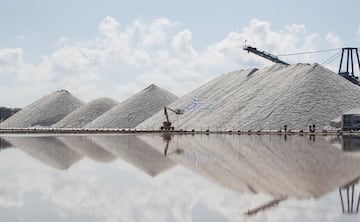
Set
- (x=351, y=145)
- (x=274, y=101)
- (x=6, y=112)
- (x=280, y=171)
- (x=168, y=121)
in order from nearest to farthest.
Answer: (x=280, y=171) < (x=351, y=145) < (x=274, y=101) < (x=168, y=121) < (x=6, y=112)

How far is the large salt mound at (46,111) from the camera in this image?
124m

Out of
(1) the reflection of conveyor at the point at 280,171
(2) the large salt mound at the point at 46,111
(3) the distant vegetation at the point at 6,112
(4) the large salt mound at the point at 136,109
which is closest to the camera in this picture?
(1) the reflection of conveyor at the point at 280,171

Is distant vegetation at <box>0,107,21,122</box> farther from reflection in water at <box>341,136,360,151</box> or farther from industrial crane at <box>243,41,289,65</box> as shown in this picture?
reflection in water at <box>341,136,360,151</box>

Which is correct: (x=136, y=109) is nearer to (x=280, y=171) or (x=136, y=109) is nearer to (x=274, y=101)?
(x=274, y=101)

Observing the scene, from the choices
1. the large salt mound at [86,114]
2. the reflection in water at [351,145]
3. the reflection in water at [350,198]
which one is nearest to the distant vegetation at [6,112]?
the large salt mound at [86,114]

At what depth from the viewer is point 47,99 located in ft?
450

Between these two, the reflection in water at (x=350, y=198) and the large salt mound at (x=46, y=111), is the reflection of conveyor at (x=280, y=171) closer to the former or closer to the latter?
the reflection in water at (x=350, y=198)

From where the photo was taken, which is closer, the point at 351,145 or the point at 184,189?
the point at 184,189

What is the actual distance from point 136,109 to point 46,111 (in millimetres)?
31529

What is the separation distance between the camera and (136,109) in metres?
106

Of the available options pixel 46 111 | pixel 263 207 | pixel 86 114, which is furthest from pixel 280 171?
pixel 46 111

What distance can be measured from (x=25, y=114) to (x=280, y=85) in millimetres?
71776

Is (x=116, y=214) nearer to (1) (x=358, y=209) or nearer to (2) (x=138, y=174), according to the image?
(1) (x=358, y=209)

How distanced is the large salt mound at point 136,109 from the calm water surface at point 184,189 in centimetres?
7157
